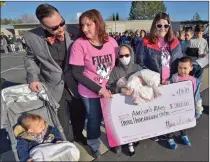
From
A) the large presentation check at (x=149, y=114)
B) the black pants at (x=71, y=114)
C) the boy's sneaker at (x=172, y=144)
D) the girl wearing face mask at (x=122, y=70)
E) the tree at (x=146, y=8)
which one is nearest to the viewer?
the girl wearing face mask at (x=122, y=70)

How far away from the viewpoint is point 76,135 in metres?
3.02

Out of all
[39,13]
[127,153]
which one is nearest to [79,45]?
[39,13]

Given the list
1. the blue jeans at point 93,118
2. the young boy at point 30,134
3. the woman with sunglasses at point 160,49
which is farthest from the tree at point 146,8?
the young boy at point 30,134

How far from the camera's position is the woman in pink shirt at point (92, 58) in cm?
210

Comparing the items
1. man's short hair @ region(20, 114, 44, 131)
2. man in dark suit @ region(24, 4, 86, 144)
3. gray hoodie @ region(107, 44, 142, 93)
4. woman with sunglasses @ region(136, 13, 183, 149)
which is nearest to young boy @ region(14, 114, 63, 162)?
man's short hair @ region(20, 114, 44, 131)

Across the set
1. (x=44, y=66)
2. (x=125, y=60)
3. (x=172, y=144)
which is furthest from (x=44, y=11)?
(x=172, y=144)

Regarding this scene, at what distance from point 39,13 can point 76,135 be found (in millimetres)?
1751

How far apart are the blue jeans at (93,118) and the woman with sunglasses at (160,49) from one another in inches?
30.1

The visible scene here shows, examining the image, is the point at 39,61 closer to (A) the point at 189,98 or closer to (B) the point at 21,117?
(B) the point at 21,117

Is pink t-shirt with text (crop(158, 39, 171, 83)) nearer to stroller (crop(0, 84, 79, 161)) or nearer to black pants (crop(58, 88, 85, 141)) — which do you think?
black pants (crop(58, 88, 85, 141))

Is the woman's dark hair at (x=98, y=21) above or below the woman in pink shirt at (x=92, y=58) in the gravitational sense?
above

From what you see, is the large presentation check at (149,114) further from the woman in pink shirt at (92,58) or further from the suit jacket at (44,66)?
the suit jacket at (44,66)

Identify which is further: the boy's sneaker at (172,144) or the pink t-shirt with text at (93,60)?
the boy's sneaker at (172,144)

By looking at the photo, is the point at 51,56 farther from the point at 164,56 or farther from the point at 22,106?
the point at 164,56
